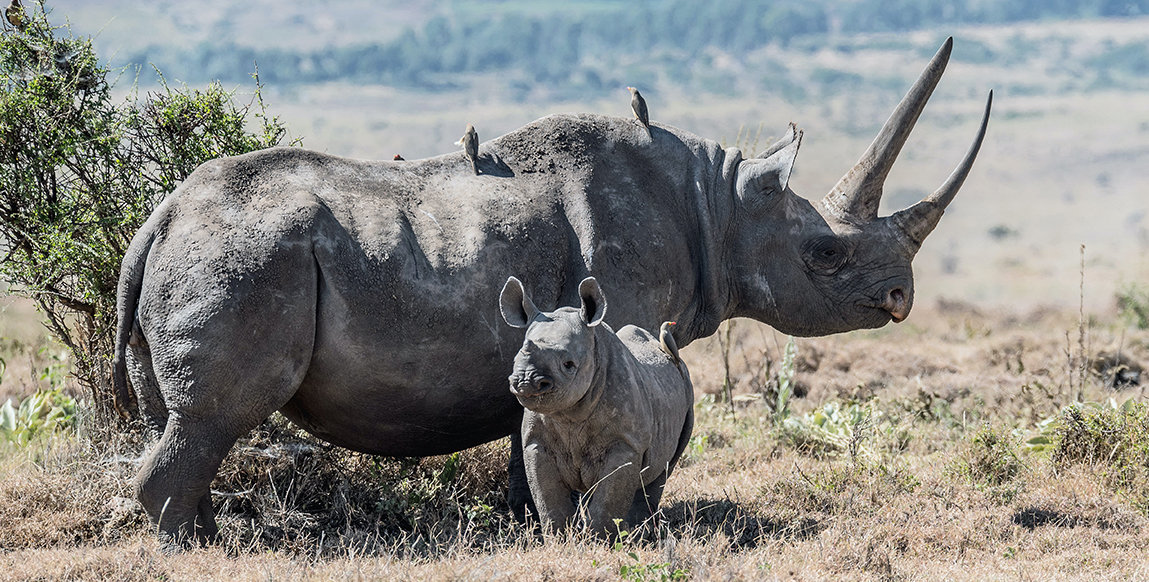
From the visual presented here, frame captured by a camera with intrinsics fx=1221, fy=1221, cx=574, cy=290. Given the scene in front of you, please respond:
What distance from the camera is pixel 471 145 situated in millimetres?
6910

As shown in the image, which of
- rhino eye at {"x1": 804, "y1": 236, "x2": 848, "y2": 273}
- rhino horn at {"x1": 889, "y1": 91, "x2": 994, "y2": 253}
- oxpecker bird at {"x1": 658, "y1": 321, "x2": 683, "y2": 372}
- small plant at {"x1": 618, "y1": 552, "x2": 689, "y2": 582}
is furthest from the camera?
rhino horn at {"x1": 889, "y1": 91, "x2": 994, "y2": 253}

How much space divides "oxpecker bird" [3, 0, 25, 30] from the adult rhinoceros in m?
2.20

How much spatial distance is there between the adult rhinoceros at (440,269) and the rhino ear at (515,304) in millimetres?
660

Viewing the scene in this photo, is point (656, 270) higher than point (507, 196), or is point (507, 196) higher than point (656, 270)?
point (507, 196)

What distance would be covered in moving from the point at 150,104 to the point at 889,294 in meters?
4.86

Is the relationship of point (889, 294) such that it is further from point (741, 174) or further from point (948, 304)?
point (948, 304)

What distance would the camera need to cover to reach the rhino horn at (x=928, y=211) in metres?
7.76

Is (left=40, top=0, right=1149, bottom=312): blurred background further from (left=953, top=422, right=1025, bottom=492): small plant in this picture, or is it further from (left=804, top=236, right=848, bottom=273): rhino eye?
(left=804, top=236, right=848, bottom=273): rhino eye

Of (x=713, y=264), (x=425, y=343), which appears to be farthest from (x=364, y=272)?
(x=713, y=264)

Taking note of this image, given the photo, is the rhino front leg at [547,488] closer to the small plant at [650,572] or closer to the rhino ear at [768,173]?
the small plant at [650,572]

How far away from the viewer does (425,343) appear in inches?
248

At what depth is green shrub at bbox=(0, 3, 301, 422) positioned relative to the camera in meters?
7.32

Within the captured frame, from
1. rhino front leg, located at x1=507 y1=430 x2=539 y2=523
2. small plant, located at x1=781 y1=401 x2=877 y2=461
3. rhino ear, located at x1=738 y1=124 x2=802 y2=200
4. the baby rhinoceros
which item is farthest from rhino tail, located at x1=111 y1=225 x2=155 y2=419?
small plant, located at x1=781 y1=401 x2=877 y2=461

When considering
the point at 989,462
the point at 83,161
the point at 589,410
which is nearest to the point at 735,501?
the point at 989,462
